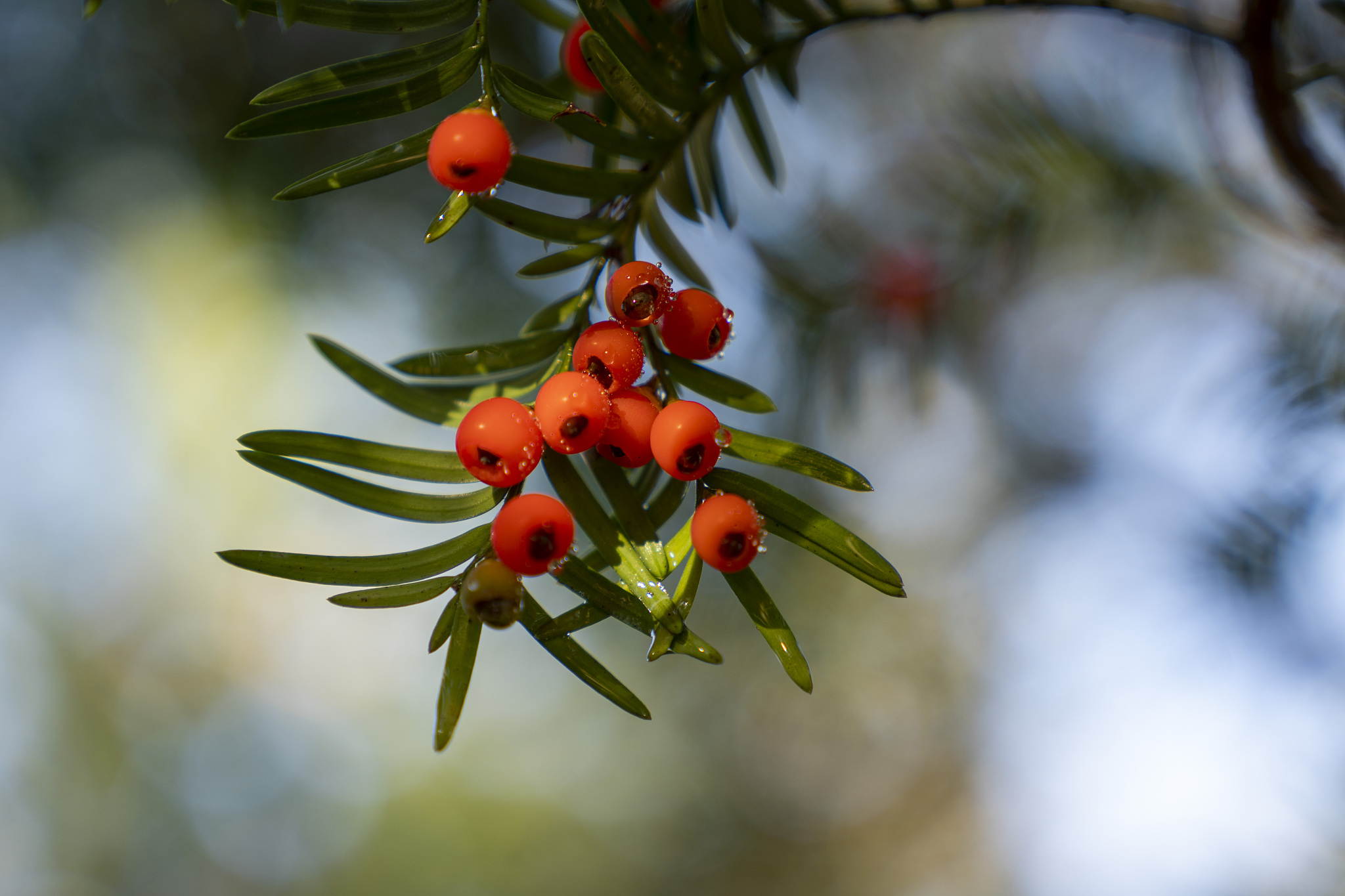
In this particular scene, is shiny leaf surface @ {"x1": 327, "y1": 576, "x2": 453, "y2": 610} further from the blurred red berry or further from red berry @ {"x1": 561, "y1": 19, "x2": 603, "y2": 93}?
the blurred red berry

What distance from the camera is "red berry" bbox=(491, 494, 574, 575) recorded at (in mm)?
268

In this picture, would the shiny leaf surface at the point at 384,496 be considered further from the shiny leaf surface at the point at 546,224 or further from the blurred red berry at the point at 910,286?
the blurred red berry at the point at 910,286

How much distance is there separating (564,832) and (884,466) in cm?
237

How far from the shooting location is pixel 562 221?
1.11ft

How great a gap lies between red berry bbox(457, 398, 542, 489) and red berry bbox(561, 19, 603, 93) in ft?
0.90

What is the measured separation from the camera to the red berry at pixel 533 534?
268 mm

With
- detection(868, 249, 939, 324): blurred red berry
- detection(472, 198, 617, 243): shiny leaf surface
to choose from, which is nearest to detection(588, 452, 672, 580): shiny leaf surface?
detection(472, 198, 617, 243): shiny leaf surface

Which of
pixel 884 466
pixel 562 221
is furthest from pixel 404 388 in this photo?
pixel 884 466

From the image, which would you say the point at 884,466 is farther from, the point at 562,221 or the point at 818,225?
the point at 562,221

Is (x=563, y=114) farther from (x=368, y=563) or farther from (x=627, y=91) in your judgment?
(x=368, y=563)

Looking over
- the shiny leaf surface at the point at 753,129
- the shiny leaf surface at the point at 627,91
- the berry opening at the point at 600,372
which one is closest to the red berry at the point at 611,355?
the berry opening at the point at 600,372

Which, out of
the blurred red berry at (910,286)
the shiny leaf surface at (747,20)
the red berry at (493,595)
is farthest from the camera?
the blurred red berry at (910,286)

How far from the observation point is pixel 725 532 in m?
0.28

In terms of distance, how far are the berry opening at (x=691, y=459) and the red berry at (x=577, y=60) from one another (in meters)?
0.29
